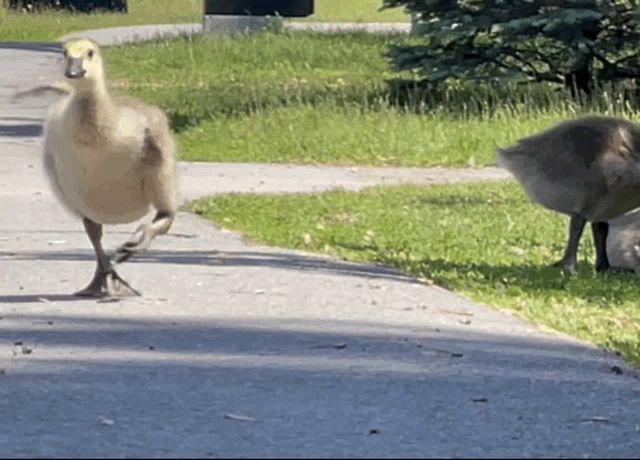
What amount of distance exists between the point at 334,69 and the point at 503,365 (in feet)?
66.4

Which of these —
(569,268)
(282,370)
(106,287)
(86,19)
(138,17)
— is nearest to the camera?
(282,370)

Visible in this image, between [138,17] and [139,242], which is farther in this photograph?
[138,17]

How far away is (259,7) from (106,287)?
25667mm

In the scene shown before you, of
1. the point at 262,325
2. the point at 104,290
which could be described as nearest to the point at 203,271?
the point at 104,290

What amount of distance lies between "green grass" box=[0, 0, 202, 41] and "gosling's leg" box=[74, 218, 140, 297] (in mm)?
28902

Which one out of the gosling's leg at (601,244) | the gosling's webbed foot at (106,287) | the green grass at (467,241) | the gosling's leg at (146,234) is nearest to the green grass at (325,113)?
the green grass at (467,241)

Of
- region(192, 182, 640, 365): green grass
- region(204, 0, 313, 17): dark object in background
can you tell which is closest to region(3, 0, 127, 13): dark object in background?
region(204, 0, 313, 17): dark object in background

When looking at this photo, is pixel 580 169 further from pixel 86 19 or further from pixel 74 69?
pixel 86 19

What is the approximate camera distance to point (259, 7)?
111ft

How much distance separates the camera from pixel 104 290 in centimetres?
863

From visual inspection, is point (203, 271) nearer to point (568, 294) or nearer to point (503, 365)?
point (568, 294)

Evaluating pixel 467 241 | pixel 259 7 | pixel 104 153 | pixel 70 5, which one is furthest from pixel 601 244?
pixel 70 5

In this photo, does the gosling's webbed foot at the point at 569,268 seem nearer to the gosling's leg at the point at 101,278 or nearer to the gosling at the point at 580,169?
the gosling at the point at 580,169

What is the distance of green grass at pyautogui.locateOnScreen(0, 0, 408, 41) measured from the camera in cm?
3926
